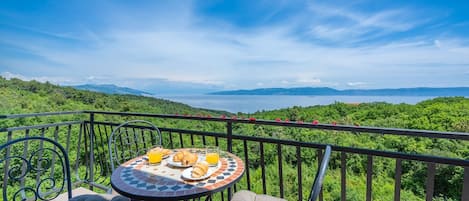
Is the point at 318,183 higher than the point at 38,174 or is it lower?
higher

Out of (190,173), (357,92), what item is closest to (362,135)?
(190,173)

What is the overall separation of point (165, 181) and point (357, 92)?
33.2ft

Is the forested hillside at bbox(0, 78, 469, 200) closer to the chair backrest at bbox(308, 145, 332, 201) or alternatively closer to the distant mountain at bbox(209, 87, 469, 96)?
the distant mountain at bbox(209, 87, 469, 96)

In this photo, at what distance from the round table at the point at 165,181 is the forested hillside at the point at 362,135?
1205 millimetres

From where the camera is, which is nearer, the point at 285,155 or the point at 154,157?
the point at 154,157

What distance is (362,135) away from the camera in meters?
4.57

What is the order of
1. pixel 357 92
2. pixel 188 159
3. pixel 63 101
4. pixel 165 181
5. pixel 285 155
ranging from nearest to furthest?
pixel 165 181 < pixel 188 159 < pixel 285 155 < pixel 63 101 < pixel 357 92

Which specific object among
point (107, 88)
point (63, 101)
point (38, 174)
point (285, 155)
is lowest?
point (285, 155)

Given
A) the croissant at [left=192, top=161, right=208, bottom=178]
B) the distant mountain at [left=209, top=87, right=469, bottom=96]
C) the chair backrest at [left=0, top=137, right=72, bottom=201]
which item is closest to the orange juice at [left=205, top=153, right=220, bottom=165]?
the croissant at [left=192, top=161, right=208, bottom=178]

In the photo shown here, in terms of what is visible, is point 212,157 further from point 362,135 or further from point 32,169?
point 362,135

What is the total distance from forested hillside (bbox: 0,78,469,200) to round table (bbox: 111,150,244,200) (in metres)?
1.21

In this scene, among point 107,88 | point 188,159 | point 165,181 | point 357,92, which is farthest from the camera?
point 107,88

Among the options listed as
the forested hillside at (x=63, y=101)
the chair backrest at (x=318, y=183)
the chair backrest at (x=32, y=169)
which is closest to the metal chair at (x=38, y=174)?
the chair backrest at (x=32, y=169)

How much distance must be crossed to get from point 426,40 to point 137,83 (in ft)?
42.8
